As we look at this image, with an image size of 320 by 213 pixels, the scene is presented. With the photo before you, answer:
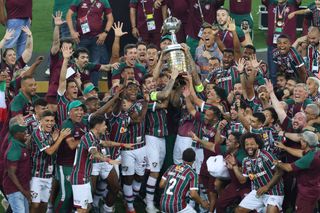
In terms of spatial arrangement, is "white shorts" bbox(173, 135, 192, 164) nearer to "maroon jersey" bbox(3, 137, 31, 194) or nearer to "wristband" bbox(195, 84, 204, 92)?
"wristband" bbox(195, 84, 204, 92)

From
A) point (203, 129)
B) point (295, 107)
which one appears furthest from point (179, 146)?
point (295, 107)

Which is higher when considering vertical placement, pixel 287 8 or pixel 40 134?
pixel 287 8

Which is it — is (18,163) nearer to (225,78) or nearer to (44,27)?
(225,78)

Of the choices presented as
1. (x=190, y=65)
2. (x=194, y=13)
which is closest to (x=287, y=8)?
(x=194, y=13)

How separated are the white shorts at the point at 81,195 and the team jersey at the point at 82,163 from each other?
0.05m

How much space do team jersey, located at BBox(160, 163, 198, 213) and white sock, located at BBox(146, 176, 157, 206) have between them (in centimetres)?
137

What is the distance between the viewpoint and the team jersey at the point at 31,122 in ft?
37.7

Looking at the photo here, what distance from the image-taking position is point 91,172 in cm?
1128

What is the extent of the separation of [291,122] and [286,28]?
185 inches

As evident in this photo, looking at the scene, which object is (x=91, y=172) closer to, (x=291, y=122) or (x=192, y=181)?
(x=192, y=181)

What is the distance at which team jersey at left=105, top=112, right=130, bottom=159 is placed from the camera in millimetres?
11828

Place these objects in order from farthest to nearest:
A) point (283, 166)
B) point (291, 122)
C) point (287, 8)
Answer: point (287, 8) < point (291, 122) < point (283, 166)

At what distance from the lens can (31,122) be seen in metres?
11.6

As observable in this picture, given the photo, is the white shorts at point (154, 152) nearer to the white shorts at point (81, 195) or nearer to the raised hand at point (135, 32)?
the white shorts at point (81, 195)
